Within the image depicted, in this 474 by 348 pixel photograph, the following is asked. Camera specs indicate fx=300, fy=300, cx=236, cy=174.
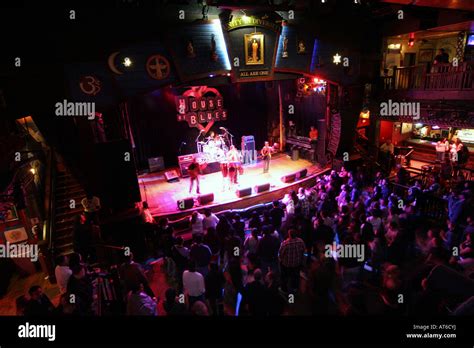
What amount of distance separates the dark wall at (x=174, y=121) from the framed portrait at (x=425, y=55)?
10.1 metres

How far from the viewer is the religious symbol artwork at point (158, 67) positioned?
10102 mm

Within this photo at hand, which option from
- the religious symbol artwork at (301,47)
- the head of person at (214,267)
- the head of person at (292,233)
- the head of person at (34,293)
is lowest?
the head of person at (34,293)

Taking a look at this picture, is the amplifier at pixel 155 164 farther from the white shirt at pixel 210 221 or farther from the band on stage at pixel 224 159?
the white shirt at pixel 210 221

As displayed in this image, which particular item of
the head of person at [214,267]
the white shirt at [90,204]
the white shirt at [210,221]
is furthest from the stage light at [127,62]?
the head of person at [214,267]

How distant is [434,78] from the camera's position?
13820mm

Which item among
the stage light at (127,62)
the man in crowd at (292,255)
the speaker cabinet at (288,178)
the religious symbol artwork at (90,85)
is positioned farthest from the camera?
the speaker cabinet at (288,178)

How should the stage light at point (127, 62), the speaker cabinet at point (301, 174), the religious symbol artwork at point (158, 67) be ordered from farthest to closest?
the speaker cabinet at point (301, 174) < the religious symbol artwork at point (158, 67) < the stage light at point (127, 62)

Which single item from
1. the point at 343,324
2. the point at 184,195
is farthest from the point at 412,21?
the point at 343,324

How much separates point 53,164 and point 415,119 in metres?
16.5

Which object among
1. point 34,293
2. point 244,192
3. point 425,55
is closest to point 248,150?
point 244,192

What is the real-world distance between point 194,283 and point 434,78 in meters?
14.4

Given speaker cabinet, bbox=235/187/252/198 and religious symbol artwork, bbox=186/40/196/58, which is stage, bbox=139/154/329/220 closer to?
speaker cabinet, bbox=235/187/252/198

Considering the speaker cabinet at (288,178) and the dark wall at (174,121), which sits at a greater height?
the dark wall at (174,121)

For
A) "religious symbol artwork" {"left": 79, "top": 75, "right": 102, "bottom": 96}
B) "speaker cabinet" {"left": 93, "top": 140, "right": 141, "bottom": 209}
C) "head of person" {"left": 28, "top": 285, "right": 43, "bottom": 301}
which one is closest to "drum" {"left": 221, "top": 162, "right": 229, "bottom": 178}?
"speaker cabinet" {"left": 93, "top": 140, "right": 141, "bottom": 209}
